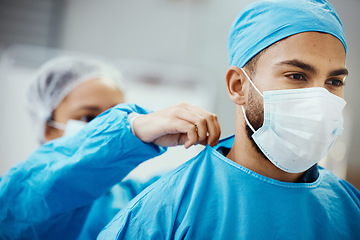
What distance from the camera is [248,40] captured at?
3.03 ft

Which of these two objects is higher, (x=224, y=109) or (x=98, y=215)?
(x=224, y=109)

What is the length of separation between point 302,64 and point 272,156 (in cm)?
26

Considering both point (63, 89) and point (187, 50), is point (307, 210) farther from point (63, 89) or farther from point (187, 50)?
point (187, 50)

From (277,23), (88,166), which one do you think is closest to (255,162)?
(277,23)

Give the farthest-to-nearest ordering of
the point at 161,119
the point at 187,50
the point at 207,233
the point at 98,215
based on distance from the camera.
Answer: the point at 187,50
the point at 98,215
the point at 161,119
the point at 207,233

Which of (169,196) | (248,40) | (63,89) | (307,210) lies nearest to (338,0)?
(248,40)

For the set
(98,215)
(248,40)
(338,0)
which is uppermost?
(338,0)

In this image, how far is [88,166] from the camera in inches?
41.9

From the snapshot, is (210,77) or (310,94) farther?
(210,77)

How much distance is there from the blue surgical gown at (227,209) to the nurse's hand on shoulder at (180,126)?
6 centimetres

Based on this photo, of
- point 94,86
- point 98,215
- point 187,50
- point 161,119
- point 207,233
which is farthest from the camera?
point 187,50

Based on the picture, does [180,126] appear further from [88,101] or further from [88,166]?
[88,101]

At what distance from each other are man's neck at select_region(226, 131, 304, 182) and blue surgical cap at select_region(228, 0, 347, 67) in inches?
9.3

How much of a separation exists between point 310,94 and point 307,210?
0.33 m
